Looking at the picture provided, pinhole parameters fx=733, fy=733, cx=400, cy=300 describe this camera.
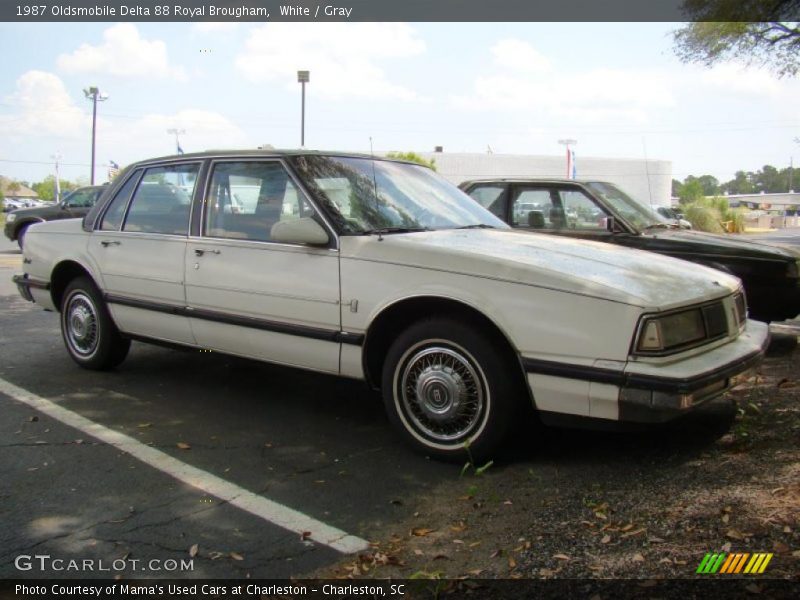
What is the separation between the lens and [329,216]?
4.43m

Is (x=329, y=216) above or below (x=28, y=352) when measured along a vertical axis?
above

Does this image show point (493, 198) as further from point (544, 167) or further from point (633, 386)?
point (544, 167)

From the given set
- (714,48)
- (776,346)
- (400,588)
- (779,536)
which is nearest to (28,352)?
(400,588)

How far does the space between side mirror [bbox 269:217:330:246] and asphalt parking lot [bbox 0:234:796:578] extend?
1230 mm

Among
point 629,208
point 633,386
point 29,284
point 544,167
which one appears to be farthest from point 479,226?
point 544,167

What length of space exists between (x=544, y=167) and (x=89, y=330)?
53.1 m

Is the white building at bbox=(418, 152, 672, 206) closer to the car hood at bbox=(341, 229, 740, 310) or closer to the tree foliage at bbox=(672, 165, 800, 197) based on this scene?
the car hood at bbox=(341, 229, 740, 310)

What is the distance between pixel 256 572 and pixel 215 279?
2401 millimetres

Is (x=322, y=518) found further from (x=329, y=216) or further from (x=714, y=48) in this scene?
(x=714, y=48)

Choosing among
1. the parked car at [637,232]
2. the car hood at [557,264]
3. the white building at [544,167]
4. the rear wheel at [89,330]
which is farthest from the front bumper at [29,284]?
the white building at [544,167]

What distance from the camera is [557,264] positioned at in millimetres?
3762

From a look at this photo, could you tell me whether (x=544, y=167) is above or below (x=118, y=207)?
above

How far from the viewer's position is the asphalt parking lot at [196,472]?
121 inches

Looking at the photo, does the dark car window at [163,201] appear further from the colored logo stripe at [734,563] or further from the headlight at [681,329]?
the colored logo stripe at [734,563]
